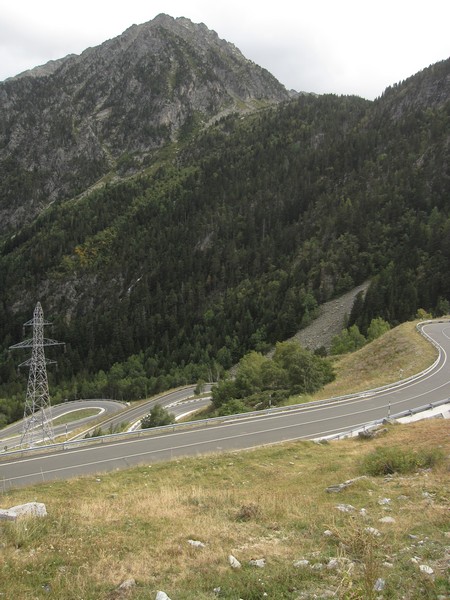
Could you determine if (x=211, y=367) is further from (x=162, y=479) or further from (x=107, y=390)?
(x=162, y=479)

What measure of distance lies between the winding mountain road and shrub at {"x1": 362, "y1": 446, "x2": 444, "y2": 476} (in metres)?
7.43

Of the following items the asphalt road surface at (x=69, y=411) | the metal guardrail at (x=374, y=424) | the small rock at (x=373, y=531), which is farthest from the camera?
the asphalt road surface at (x=69, y=411)

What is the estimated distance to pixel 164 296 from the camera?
481 feet

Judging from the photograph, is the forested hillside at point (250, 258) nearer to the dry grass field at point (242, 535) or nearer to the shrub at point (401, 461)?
the shrub at point (401, 461)

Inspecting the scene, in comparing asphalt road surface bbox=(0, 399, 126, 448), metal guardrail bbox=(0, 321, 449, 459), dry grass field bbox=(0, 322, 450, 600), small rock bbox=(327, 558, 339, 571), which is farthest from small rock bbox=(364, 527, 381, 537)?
asphalt road surface bbox=(0, 399, 126, 448)

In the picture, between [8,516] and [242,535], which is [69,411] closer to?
[8,516]

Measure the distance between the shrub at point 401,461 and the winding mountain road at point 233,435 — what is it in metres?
7.43

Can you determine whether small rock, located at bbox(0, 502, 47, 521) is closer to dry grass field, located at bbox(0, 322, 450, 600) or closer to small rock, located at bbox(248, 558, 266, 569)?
dry grass field, located at bbox(0, 322, 450, 600)

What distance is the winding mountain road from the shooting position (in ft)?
61.2

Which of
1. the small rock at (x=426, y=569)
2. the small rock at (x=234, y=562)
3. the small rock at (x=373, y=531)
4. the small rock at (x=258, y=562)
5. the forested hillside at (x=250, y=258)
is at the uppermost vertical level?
the forested hillside at (x=250, y=258)

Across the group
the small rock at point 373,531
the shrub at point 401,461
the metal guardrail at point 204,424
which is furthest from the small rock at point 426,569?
the metal guardrail at point 204,424

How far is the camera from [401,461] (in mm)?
14078

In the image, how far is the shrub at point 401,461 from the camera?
549 inches

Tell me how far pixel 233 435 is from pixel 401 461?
1065 cm
